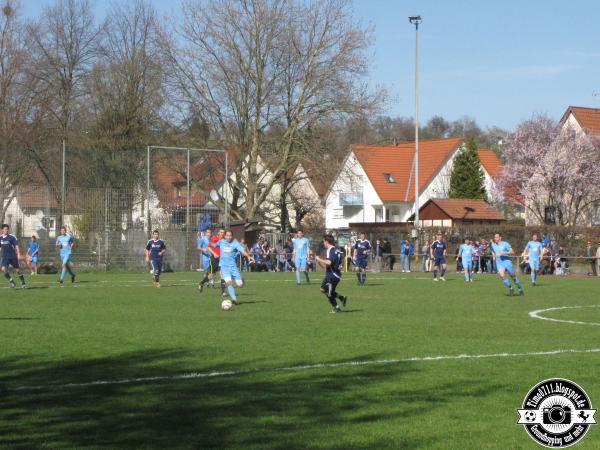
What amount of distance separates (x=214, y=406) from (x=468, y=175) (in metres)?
74.0

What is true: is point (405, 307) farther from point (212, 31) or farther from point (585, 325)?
point (212, 31)

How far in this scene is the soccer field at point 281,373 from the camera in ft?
27.3

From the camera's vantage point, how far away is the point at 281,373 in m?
11.7

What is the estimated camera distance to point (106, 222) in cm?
4488

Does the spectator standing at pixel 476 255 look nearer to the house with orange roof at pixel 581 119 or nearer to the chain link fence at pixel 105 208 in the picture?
the chain link fence at pixel 105 208

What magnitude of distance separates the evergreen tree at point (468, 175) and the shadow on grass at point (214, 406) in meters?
70.8

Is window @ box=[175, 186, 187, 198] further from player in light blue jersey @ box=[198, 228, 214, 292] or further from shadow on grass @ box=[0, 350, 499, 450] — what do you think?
shadow on grass @ box=[0, 350, 499, 450]

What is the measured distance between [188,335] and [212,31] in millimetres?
41548

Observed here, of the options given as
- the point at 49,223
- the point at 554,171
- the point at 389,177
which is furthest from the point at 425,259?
the point at 389,177

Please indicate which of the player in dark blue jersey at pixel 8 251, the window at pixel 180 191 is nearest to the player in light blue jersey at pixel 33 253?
the window at pixel 180 191

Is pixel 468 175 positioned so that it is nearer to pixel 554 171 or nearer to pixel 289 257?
pixel 554 171

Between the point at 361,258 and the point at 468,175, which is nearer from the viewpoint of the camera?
the point at 361,258

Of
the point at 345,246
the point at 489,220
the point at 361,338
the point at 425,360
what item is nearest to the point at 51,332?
the point at 361,338

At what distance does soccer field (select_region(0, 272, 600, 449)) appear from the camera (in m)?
8.33
